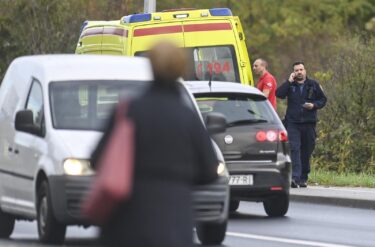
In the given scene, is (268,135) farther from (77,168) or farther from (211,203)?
(77,168)

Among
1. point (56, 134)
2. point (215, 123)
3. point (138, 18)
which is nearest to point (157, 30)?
point (138, 18)

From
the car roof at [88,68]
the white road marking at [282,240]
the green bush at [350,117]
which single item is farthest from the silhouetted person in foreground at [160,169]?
the green bush at [350,117]

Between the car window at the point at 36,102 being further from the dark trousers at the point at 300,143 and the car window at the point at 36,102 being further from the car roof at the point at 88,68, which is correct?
the dark trousers at the point at 300,143

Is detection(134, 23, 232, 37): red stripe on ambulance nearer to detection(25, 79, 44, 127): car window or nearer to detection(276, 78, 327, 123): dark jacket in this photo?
detection(276, 78, 327, 123): dark jacket

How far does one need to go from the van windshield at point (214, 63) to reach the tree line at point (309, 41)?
2.48 m

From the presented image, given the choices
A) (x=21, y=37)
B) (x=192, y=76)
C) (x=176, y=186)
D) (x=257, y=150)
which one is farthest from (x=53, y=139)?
(x=21, y=37)

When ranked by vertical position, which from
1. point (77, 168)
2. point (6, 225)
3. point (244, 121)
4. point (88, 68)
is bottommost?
point (6, 225)

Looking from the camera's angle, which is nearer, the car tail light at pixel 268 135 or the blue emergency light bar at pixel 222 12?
the car tail light at pixel 268 135

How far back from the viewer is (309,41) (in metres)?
52.2

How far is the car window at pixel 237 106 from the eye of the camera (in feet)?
54.6

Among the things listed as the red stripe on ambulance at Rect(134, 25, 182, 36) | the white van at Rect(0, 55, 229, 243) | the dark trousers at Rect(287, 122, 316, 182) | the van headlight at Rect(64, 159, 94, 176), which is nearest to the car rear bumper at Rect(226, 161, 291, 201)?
the white van at Rect(0, 55, 229, 243)

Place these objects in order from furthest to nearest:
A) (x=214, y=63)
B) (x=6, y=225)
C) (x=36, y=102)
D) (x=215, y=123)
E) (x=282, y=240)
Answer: (x=214, y=63), (x=282, y=240), (x=6, y=225), (x=36, y=102), (x=215, y=123)

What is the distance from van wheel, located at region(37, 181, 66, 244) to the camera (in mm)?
12711

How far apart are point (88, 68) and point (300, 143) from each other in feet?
25.1
